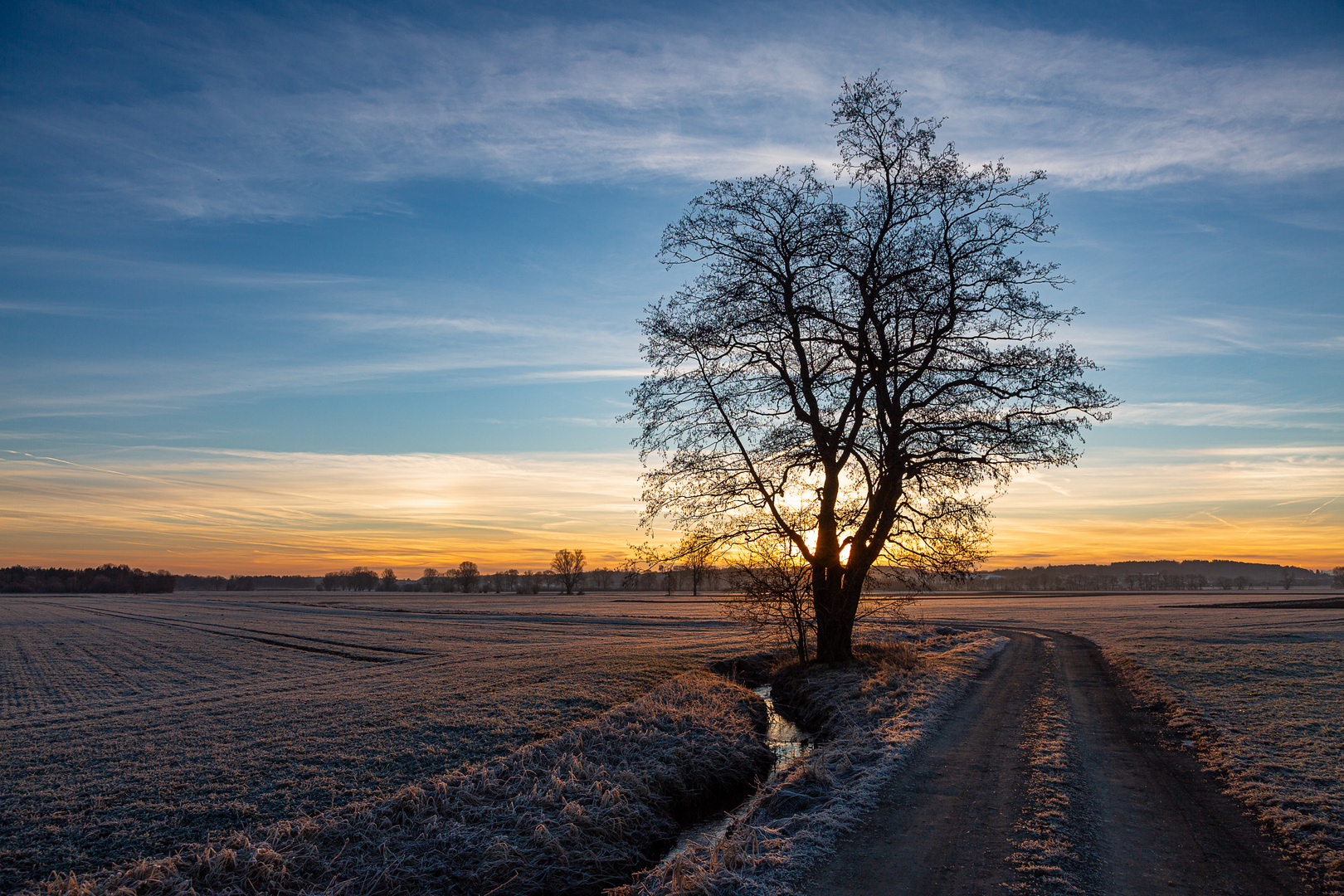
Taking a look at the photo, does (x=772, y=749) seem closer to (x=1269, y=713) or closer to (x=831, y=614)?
(x=831, y=614)

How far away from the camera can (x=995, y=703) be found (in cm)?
1592

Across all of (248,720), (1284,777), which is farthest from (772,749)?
(248,720)

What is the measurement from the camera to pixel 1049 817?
8500 mm

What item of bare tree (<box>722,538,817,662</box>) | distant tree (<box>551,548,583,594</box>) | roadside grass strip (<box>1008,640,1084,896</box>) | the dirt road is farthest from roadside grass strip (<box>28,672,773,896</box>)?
distant tree (<box>551,548,583,594</box>)

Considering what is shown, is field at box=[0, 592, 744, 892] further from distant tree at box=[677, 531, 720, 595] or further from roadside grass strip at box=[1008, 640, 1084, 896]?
Result: roadside grass strip at box=[1008, 640, 1084, 896]

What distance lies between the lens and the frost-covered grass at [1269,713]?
26.7 ft

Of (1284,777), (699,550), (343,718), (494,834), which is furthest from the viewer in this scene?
(699,550)

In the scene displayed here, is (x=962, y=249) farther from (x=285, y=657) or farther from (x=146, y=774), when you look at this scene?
(x=285, y=657)

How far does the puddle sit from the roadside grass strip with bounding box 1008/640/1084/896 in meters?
4.15

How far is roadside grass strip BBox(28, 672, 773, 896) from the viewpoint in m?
7.88

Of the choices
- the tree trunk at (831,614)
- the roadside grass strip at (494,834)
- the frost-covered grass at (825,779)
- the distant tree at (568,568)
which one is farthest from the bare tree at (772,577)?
the distant tree at (568,568)

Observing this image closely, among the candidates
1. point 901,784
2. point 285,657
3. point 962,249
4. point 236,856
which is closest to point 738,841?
point 901,784

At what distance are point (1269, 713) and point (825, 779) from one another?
10.9 meters

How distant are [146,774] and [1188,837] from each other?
632 inches
